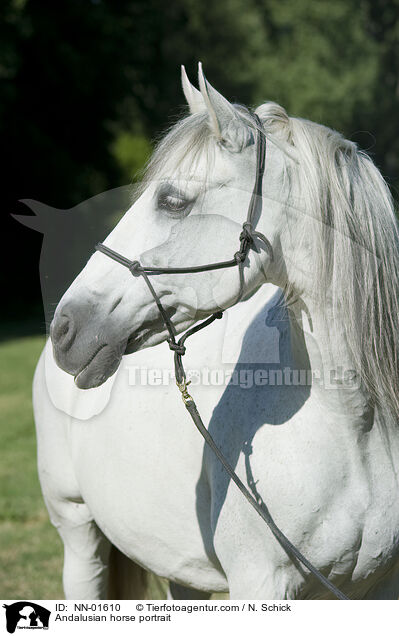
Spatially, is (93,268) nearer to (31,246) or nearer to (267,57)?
(31,246)

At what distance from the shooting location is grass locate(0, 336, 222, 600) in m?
4.07

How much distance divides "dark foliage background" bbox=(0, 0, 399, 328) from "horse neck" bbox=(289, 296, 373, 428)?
30.7 ft

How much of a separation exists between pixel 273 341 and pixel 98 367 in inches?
25.8

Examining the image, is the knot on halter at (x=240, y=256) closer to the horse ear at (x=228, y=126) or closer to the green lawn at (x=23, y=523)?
the horse ear at (x=228, y=126)

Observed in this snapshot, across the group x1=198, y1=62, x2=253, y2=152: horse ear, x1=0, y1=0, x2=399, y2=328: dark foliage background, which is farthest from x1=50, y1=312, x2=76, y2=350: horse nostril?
x1=0, y1=0, x2=399, y2=328: dark foliage background

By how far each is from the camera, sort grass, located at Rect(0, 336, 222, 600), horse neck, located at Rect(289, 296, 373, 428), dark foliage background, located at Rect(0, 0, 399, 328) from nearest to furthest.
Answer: horse neck, located at Rect(289, 296, 373, 428) → grass, located at Rect(0, 336, 222, 600) → dark foliage background, located at Rect(0, 0, 399, 328)

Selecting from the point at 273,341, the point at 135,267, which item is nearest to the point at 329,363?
the point at 273,341

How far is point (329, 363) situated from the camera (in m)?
1.99

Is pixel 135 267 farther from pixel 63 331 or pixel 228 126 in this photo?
pixel 228 126

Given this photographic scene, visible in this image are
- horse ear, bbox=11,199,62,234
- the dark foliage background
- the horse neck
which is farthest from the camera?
the dark foliage background

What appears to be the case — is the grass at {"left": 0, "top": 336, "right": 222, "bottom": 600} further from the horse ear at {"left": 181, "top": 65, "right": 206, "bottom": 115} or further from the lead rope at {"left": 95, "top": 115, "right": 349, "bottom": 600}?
the horse ear at {"left": 181, "top": 65, "right": 206, "bottom": 115}

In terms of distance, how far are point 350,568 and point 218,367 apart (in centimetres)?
77

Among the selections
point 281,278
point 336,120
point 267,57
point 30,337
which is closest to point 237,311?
point 281,278

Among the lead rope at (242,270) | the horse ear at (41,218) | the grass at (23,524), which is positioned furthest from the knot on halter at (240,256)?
the grass at (23,524)
